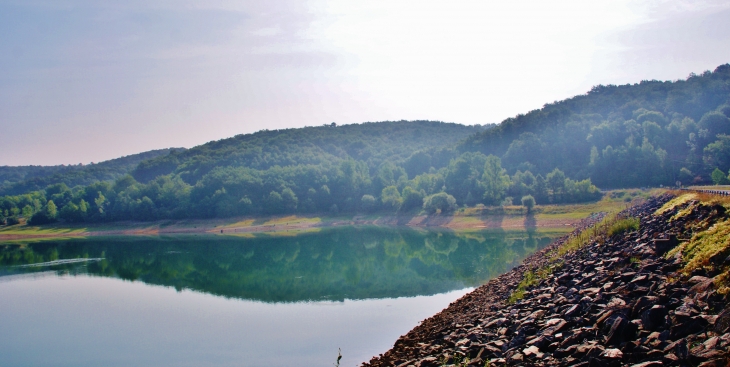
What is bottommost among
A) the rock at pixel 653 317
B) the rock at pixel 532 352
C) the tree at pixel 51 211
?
the rock at pixel 532 352

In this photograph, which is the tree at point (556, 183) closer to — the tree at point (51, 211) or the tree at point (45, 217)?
the tree at point (51, 211)

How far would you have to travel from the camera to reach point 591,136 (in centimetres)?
10175

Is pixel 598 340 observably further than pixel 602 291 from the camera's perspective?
No

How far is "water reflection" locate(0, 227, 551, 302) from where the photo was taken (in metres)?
32.0

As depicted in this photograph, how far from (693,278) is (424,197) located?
78.8 metres

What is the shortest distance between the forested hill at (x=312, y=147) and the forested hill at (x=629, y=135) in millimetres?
22172

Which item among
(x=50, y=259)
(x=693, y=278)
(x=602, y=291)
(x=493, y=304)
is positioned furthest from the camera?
(x=50, y=259)

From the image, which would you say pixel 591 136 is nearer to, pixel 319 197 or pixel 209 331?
pixel 319 197

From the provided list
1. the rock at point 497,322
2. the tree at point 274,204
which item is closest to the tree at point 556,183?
the tree at point 274,204

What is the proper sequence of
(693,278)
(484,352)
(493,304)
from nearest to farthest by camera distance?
1. (693,278)
2. (484,352)
3. (493,304)

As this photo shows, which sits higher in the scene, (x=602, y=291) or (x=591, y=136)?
(x=591, y=136)

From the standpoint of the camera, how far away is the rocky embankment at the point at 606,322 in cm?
764

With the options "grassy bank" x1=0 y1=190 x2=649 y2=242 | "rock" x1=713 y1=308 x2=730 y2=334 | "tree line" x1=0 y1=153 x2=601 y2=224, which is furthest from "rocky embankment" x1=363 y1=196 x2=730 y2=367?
"tree line" x1=0 y1=153 x2=601 y2=224

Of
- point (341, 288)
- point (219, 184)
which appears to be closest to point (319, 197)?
point (219, 184)
